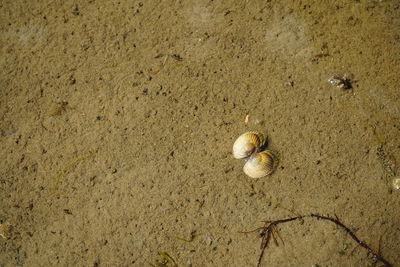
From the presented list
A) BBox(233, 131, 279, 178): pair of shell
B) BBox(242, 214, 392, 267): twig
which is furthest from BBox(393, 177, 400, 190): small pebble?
BBox(233, 131, 279, 178): pair of shell

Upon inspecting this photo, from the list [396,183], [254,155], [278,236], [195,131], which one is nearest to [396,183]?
[396,183]

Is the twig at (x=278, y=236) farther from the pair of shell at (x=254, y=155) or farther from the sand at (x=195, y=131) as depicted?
the pair of shell at (x=254, y=155)

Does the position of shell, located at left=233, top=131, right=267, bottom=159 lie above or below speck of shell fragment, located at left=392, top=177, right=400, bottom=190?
above

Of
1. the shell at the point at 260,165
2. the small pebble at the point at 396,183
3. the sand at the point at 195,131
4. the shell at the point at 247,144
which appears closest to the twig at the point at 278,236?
the sand at the point at 195,131

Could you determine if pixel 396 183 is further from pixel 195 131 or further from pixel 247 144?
pixel 195 131

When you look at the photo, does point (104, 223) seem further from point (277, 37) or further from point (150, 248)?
point (277, 37)

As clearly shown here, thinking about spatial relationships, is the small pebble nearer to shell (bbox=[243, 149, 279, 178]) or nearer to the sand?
the sand

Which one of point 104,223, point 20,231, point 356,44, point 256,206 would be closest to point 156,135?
point 104,223
